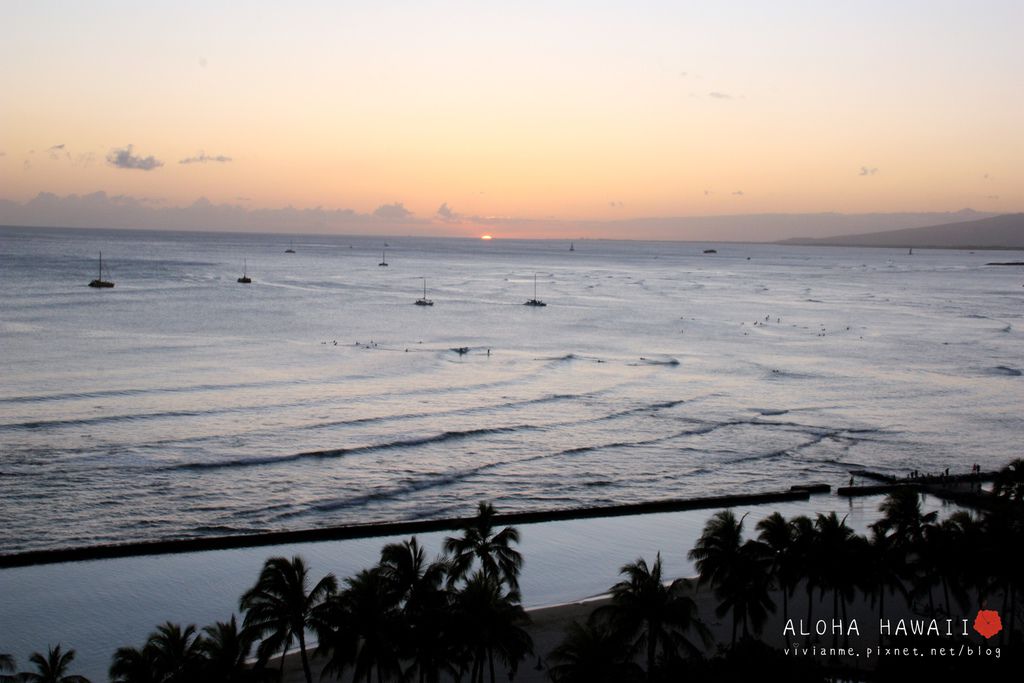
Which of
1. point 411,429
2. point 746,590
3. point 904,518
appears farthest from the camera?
point 411,429

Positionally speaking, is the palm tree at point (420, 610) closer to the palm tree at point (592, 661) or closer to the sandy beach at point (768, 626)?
the palm tree at point (592, 661)

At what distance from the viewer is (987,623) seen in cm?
2534

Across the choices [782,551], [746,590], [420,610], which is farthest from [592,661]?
[782,551]

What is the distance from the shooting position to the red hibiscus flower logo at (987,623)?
25031 millimetres

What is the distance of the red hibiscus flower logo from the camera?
82.1 ft

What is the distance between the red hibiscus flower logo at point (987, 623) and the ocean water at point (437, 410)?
16.4 metres

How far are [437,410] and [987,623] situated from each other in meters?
36.5

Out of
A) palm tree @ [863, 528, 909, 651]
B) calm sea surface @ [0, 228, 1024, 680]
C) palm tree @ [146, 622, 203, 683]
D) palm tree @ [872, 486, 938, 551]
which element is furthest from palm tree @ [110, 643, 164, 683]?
palm tree @ [872, 486, 938, 551]

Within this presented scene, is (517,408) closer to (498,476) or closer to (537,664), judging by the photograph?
(498,476)

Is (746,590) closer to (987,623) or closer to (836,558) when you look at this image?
(836,558)

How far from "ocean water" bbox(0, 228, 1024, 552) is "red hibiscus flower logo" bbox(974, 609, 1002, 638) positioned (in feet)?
53.9

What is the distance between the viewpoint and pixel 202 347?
79.2 m

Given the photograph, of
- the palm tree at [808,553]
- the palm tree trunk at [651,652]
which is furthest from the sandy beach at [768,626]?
the palm tree trunk at [651,652]

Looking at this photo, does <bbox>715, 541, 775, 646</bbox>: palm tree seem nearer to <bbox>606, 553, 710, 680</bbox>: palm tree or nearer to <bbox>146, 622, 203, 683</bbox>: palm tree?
<bbox>606, 553, 710, 680</bbox>: palm tree
